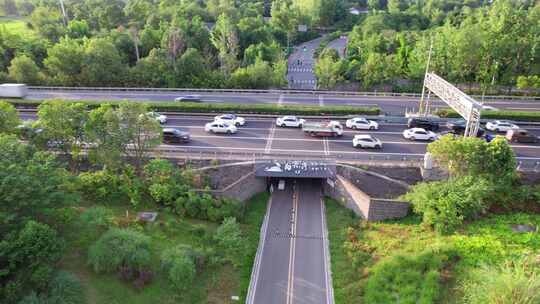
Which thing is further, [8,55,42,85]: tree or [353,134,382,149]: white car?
[8,55,42,85]: tree

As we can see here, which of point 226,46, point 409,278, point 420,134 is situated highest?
point 226,46

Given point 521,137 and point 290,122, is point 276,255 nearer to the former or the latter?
point 290,122

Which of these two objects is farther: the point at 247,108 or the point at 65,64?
the point at 65,64

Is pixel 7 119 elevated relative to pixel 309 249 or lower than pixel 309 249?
elevated

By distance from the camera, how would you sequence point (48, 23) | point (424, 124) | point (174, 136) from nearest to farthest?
point (174, 136), point (424, 124), point (48, 23)

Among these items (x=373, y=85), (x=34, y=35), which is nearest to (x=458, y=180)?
(x=373, y=85)

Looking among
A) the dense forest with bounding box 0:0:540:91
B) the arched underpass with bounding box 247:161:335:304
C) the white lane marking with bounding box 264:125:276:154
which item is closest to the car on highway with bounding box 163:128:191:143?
the white lane marking with bounding box 264:125:276:154

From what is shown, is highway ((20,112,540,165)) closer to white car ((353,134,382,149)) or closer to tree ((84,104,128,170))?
white car ((353,134,382,149))

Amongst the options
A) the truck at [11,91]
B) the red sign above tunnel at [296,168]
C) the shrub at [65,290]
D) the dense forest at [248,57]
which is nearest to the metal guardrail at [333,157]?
the red sign above tunnel at [296,168]

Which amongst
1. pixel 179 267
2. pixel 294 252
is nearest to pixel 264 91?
pixel 294 252
